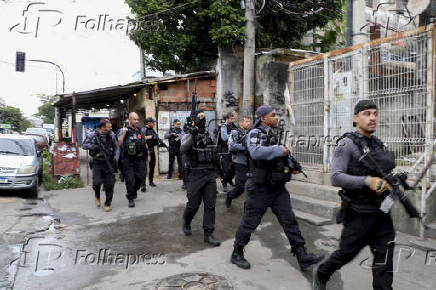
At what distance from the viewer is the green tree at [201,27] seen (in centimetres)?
987

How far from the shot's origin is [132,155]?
6.68m

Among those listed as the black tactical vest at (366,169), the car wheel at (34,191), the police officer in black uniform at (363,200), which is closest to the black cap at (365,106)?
the police officer in black uniform at (363,200)

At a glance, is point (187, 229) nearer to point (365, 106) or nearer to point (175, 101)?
point (365, 106)

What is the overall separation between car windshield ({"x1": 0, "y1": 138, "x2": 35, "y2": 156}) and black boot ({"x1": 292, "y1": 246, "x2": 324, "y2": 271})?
7646mm

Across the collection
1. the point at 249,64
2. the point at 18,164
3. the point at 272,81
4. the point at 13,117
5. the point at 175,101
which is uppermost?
the point at 13,117

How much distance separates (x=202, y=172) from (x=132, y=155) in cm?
261

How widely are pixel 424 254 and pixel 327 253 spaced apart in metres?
1.22

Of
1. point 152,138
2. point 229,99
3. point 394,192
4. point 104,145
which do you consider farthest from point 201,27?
point 394,192

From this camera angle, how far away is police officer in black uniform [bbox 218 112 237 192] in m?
7.16

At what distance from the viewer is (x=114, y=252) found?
14.0 ft

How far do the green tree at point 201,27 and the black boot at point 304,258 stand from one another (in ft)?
24.6

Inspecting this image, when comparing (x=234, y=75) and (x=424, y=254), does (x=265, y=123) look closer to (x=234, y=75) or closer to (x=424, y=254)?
(x=424, y=254)

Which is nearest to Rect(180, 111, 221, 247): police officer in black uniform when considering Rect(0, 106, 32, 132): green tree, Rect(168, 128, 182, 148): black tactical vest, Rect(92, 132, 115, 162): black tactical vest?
Rect(92, 132, 115, 162): black tactical vest

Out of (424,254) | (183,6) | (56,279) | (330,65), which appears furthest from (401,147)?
(183,6)
